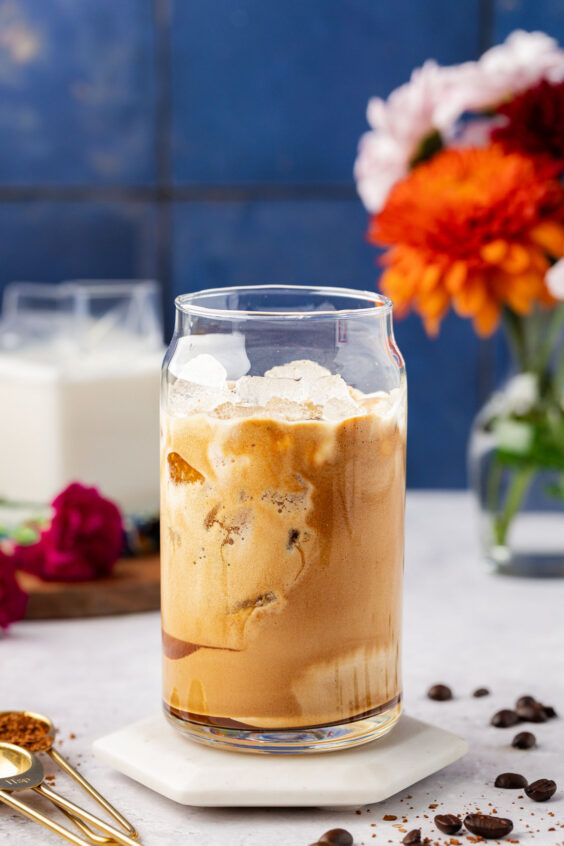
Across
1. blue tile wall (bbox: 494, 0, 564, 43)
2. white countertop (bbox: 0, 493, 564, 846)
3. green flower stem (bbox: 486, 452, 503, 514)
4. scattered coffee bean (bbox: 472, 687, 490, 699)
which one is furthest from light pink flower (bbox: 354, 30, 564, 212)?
blue tile wall (bbox: 494, 0, 564, 43)

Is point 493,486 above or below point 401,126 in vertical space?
below

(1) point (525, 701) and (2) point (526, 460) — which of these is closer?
(1) point (525, 701)

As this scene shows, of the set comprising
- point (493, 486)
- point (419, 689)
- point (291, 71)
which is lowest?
point (419, 689)

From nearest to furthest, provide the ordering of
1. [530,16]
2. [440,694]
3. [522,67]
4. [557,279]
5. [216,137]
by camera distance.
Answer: [440,694] → [557,279] → [522,67] → [530,16] → [216,137]

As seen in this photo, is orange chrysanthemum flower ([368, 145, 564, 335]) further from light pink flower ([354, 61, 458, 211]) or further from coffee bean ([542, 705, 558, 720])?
coffee bean ([542, 705, 558, 720])

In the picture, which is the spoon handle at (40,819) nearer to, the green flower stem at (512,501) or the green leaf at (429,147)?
the green flower stem at (512,501)

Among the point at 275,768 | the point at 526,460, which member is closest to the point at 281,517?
the point at 275,768

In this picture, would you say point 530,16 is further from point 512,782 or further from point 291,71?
point 512,782

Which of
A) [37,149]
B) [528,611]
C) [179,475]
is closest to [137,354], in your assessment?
[528,611]
